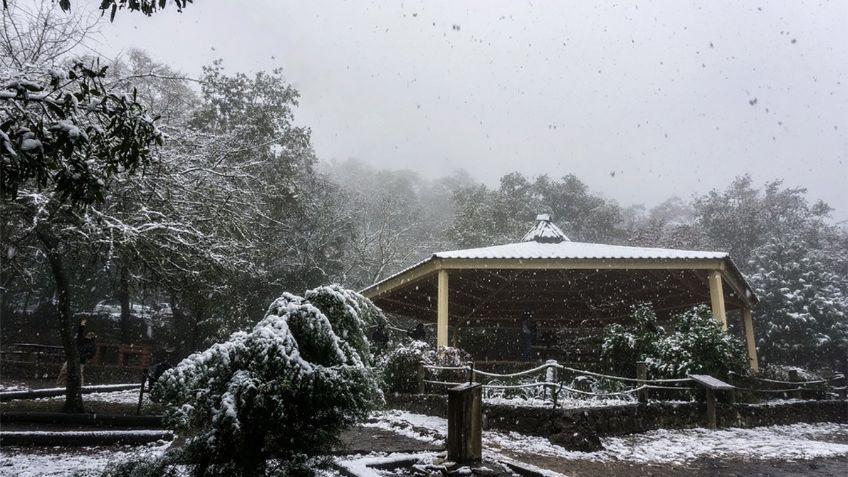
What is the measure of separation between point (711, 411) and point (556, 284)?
7324 millimetres

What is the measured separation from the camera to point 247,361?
3947 mm

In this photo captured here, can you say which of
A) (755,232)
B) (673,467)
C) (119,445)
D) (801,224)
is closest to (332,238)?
(119,445)

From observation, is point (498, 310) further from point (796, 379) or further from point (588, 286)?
point (796, 379)

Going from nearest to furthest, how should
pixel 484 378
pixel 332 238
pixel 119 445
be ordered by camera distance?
1. pixel 119 445
2. pixel 484 378
3. pixel 332 238

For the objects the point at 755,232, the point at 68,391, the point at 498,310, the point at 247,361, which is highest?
the point at 755,232

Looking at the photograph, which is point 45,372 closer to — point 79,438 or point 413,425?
point 79,438

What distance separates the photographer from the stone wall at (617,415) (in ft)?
26.1

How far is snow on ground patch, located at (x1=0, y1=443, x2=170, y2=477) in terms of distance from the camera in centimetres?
514

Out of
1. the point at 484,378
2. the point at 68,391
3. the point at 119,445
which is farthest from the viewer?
the point at 484,378

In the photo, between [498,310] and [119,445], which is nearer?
[119,445]

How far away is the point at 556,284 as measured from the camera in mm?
16594

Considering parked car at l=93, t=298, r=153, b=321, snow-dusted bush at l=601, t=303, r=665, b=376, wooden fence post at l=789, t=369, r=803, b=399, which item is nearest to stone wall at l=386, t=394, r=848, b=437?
wooden fence post at l=789, t=369, r=803, b=399

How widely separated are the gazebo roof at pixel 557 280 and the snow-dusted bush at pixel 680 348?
135 centimetres

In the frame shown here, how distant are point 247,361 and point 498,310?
17.3 metres
